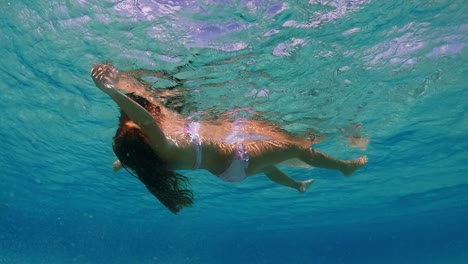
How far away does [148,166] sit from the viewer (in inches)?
228

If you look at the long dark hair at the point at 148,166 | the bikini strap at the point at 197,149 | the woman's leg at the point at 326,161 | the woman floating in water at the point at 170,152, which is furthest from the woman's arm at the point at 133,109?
the woman's leg at the point at 326,161

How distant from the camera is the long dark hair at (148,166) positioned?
18.5ft

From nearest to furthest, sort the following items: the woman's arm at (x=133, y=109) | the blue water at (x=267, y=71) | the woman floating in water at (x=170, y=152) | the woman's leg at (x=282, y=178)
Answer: the woman's arm at (x=133, y=109) → the woman floating in water at (x=170, y=152) → the blue water at (x=267, y=71) → the woman's leg at (x=282, y=178)

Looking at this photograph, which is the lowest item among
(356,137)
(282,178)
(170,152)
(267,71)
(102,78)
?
(170,152)

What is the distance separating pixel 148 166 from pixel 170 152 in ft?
1.61

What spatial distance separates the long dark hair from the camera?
5637 mm

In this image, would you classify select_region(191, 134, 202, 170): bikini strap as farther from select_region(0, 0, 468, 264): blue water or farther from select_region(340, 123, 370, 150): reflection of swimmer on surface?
select_region(340, 123, 370, 150): reflection of swimmer on surface

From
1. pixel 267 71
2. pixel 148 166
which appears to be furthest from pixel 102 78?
pixel 267 71

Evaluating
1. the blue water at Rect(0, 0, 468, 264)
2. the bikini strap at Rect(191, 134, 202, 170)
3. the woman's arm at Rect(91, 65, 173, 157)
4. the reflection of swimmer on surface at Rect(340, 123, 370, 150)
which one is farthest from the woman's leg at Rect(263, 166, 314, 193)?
the reflection of swimmer on surface at Rect(340, 123, 370, 150)

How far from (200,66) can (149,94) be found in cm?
204

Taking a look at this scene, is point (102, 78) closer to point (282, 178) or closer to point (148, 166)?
point (148, 166)

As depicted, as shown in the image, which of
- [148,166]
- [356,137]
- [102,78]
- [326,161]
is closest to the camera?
[102,78]

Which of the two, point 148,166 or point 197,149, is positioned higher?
point 197,149

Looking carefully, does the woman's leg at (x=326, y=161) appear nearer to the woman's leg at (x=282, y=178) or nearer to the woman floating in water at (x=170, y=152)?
the woman floating in water at (x=170, y=152)
